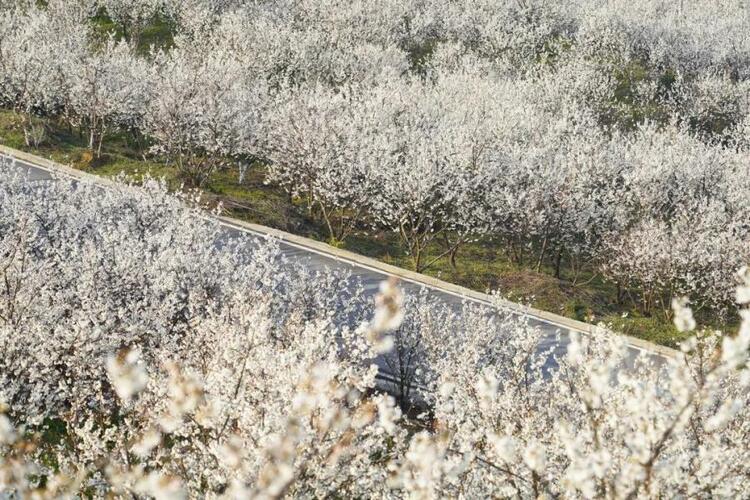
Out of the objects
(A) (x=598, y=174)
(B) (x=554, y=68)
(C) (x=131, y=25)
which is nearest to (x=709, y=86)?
(B) (x=554, y=68)

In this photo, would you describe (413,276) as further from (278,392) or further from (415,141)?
(278,392)

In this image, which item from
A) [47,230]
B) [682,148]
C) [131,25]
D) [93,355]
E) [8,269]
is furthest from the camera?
[131,25]

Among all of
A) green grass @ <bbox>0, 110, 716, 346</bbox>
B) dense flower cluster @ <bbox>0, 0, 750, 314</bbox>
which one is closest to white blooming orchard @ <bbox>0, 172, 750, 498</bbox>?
green grass @ <bbox>0, 110, 716, 346</bbox>

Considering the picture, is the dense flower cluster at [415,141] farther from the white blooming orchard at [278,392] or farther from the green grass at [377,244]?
the white blooming orchard at [278,392]

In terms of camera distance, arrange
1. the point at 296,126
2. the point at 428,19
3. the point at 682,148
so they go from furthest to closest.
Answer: the point at 428,19 < the point at 682,148 < the point at 296,126

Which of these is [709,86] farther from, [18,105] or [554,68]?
[18,105]

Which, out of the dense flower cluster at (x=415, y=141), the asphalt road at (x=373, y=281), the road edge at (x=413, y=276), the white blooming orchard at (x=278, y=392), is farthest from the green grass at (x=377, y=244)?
the white blooming orchard at (x=278, y=392)

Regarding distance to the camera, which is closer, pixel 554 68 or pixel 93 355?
pixel 93 355
